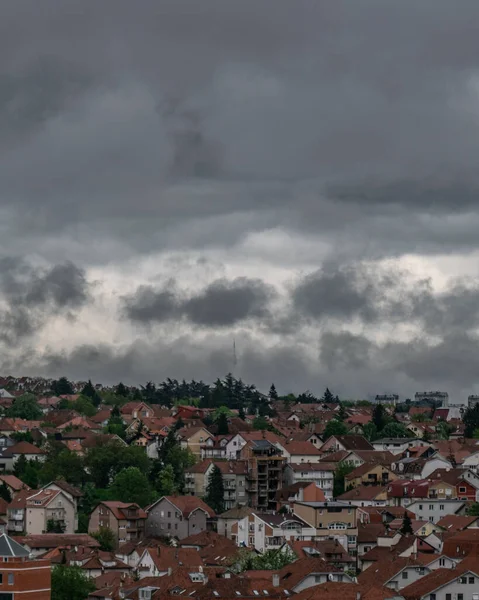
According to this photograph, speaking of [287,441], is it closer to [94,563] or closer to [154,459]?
[154,459]

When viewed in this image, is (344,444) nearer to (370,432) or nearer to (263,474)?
(370,432)

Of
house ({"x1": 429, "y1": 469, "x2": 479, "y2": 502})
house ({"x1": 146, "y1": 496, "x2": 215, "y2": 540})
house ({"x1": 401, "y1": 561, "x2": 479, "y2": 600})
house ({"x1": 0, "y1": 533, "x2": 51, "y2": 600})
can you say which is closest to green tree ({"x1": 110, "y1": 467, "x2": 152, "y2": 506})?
house ({"x1": 146, "y1": 496, "x2": 215, "y2": 540})

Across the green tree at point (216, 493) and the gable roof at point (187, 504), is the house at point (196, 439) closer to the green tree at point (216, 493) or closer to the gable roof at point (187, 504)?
the green tree at point (216, 493)

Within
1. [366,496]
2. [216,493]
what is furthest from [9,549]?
[366,496]

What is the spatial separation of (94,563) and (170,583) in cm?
1560

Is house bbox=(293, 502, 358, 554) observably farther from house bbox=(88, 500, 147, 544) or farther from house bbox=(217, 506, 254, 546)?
house bbox=(88, 500, 147, 544)

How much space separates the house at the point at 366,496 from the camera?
143900mm

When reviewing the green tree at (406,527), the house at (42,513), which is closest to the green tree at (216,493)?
the house at (42,513)

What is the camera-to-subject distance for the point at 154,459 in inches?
6275

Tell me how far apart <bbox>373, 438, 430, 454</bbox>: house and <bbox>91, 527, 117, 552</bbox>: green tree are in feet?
189

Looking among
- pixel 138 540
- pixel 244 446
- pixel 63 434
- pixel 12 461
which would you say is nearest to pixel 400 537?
pixel 138 540

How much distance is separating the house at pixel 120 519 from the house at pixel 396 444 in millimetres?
53153

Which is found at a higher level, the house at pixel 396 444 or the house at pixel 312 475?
the house at pixel 396 444

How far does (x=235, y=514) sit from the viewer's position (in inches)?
5256
